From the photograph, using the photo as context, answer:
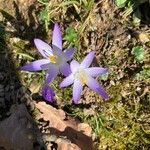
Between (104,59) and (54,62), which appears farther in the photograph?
(104,59)

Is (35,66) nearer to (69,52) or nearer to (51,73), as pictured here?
(51,73)

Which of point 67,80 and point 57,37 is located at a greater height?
point 57,37

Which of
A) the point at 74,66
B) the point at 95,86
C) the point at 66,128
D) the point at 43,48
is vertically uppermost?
the point at 43,48

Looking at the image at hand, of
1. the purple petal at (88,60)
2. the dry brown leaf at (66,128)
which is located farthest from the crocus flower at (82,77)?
the dry brown leaf at (66,128)

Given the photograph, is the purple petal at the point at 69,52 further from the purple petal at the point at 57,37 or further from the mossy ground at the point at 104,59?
the mossy ground at the point at 104,59

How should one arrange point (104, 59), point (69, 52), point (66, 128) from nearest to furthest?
point (69, 52)
point (66, 128)
point (104, 59)

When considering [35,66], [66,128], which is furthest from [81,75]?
[66,128]

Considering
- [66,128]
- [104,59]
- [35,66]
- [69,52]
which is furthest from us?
[104,59]

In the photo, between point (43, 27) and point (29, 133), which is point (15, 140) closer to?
point (29, 133)

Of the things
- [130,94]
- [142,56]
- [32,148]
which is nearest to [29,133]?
[32,148]
